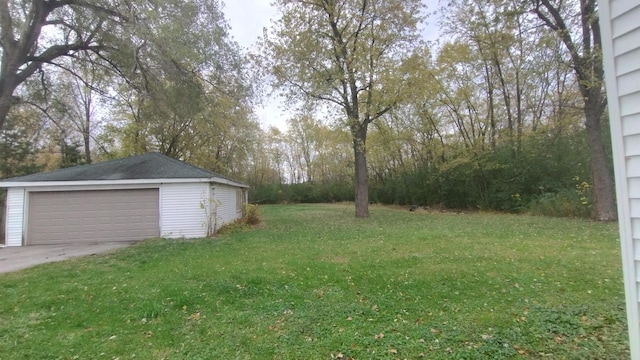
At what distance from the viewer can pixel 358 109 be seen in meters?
15.7

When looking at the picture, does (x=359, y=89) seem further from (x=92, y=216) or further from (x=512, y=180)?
(x=92, y=216)

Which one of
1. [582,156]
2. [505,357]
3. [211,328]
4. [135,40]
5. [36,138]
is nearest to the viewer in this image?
[505,357]

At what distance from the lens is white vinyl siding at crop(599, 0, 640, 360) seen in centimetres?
188

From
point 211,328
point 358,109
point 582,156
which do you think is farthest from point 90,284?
point 582,156

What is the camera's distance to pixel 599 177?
1119 centimetres

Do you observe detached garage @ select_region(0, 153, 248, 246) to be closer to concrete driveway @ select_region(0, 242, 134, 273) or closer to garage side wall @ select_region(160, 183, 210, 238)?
garage side wall @ select_region(160, 183, 210, 238)

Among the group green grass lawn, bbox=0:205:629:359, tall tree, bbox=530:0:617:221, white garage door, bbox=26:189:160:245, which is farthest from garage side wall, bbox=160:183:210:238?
tall tree, bbox=530:0:617:221

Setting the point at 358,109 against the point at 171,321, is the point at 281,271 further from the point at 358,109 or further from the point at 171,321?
the point at 358,109

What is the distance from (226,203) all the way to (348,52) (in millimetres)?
8937

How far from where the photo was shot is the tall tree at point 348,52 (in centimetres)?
1469

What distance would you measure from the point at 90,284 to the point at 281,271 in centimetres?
320

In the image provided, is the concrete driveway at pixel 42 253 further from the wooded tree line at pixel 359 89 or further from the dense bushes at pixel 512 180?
the dense bushes at pixel 512 180

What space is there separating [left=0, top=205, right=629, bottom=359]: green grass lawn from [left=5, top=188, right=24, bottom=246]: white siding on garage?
518 centimetres

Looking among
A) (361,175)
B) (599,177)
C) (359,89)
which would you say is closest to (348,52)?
(359,89)
